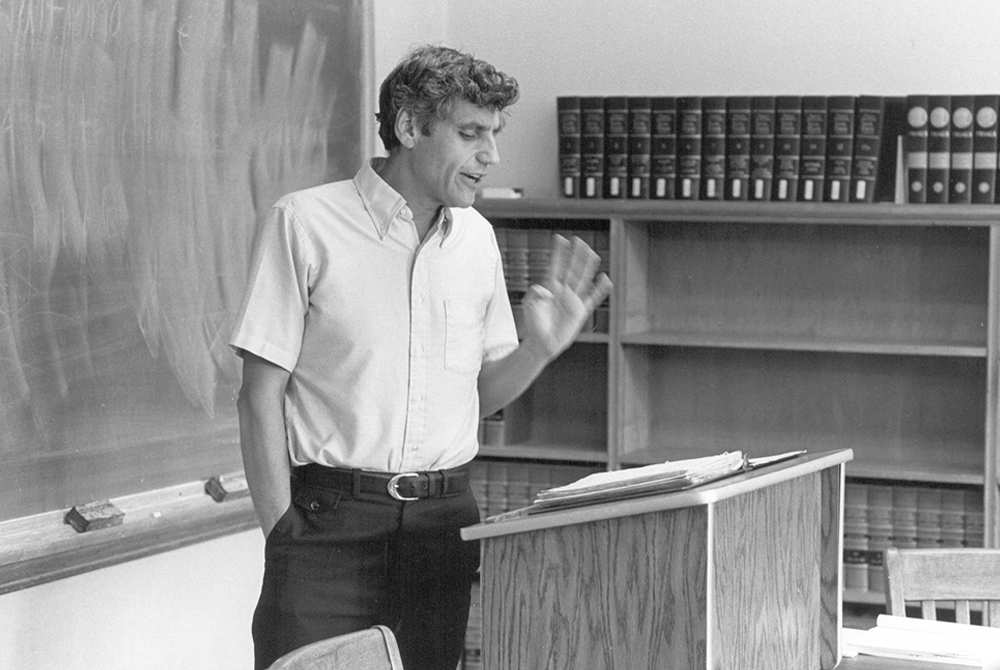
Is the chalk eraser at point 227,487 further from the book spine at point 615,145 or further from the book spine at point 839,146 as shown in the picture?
the book spine at point 839,146

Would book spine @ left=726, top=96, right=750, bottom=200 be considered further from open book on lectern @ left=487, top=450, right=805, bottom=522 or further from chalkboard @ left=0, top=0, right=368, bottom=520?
open book on lectern @ left=487, top=450, right=805, bottom=522

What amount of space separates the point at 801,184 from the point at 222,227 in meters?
1.59

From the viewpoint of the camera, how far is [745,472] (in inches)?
70.9

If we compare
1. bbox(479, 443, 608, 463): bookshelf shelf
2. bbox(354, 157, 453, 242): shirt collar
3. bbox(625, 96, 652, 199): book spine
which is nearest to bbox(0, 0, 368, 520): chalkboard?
bbox(354, 157, 453, 242): shirt collar

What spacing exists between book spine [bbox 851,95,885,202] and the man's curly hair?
1.67m

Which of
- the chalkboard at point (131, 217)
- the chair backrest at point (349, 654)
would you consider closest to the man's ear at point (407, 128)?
the chalkboard at point (131, 217)

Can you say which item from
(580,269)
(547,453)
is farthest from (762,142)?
(580,269)

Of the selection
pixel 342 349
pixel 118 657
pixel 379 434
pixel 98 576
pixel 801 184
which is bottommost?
pixel 118 657

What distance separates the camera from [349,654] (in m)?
1.76

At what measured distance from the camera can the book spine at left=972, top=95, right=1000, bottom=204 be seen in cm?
362

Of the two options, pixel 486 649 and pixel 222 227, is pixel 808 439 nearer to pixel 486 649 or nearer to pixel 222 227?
pixel 222 227

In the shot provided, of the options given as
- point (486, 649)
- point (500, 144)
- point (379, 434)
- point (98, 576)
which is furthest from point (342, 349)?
point (500, 144)

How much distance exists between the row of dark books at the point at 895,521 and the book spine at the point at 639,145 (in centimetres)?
103

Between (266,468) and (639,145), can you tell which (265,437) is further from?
(639,145)
